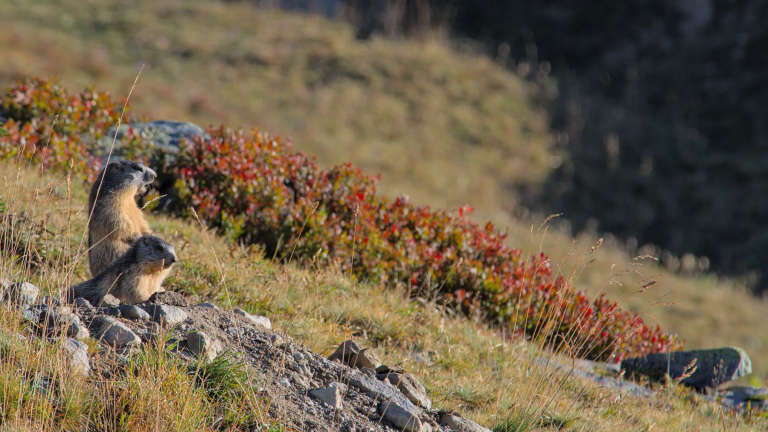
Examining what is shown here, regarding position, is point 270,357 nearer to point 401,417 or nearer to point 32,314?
point 401,417

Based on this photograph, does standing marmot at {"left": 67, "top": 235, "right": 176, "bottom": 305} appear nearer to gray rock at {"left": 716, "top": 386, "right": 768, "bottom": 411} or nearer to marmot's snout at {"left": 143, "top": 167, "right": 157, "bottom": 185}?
marmot's snout at {"left": 143, "top": 167, "right": 157, "bottom": 185}

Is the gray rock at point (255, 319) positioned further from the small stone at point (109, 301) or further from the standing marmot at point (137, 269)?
the small stone at point (109, 301)

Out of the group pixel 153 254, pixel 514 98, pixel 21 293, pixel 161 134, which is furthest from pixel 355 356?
pixel 514 98

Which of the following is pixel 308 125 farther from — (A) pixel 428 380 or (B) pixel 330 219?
(A) pixel 428 380

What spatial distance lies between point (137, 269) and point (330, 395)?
6.56ft

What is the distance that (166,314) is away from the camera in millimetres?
4984

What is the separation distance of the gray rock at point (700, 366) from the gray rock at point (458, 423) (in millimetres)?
3851

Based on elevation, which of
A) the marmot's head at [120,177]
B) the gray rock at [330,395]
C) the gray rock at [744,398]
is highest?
the marmot's head at [120,177]

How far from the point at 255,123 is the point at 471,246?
12.4m

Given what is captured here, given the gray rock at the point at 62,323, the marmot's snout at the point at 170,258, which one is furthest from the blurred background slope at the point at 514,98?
the gray rock at the point at 62,323

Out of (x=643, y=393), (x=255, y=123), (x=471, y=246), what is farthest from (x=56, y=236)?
(x=255, y=123)

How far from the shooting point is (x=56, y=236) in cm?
660

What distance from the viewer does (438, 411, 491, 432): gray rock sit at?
5023mm

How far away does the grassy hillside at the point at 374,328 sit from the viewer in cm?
554
